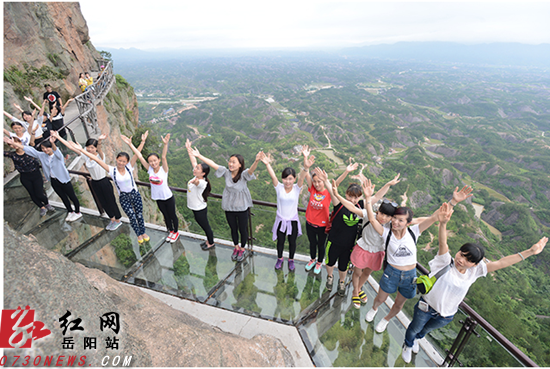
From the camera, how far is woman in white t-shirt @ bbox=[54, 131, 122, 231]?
4.34 metres

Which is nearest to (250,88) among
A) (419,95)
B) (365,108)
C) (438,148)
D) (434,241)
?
(365,108)

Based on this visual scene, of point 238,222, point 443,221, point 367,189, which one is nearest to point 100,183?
point 238,222

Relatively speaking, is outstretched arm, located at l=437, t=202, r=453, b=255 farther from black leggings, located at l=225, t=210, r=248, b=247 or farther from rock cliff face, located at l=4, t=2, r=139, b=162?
rock cliff face, located at l=4, t=2, r=139, b=162

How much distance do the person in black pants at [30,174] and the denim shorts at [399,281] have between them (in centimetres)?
650

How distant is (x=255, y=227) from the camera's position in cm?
454

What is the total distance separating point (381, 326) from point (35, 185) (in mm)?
6792

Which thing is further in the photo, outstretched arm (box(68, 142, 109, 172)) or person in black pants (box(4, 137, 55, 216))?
person in black pants (box(4, 137, 55, 216))

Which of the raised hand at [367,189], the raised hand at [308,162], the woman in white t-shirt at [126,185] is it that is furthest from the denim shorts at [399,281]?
the woman in white t-shirt at [126,185]

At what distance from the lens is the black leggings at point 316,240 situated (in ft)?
12.5

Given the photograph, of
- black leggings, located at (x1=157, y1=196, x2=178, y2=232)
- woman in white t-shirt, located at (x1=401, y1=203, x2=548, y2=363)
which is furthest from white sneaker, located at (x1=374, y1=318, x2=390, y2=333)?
black leggings, located at (x1=157, y1=196, x2=178, y2=232)

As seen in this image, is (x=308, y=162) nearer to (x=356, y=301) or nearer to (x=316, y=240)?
(x=316, y=240)

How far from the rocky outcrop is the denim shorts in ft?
5.09

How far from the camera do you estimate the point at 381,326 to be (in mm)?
3473

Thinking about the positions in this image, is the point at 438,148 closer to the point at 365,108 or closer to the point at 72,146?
the point at 365,108
